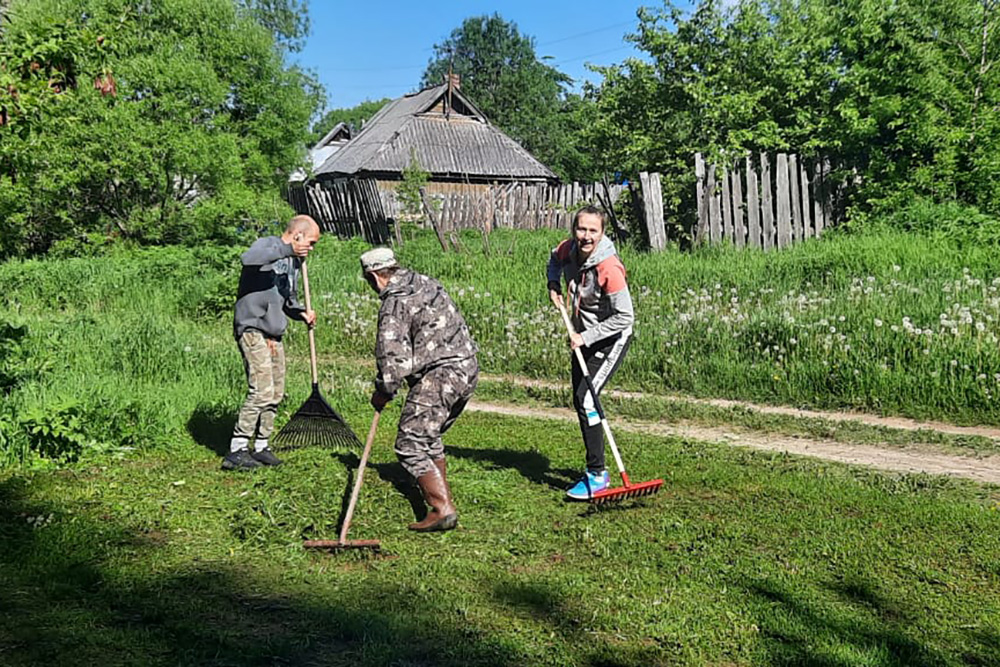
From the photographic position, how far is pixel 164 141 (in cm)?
1894

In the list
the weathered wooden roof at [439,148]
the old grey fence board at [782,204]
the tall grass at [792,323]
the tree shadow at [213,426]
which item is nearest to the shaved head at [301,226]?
the tree shadow at [213,426]

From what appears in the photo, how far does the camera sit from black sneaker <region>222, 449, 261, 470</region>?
23.0ft

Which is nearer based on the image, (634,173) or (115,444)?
(115,444)

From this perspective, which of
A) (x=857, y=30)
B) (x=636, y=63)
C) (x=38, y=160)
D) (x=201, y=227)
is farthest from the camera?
(x=636, y=63)

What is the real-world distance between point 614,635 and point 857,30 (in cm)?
1484

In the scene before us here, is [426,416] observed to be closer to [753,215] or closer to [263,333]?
[263,333]

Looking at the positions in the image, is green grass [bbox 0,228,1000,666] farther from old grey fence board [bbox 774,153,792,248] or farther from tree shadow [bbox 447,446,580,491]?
old grey fence board [bbox 774,153,792,248]

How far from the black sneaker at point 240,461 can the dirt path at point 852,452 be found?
10.1ft

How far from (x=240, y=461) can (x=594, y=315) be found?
279cm

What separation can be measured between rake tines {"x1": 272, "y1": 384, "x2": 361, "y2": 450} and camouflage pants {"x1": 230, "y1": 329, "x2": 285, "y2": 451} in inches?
9.8

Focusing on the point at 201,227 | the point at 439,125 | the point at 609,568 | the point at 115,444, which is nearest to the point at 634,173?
the point at 201,227

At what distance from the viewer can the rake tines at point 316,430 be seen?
24.0 feet

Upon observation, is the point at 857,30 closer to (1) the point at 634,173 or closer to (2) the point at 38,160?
(1) the point at 634,173

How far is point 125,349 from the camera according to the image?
10.1 m
